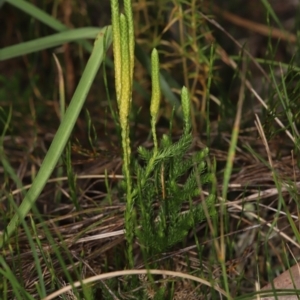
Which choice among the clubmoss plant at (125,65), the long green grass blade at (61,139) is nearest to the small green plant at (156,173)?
the clubmoss plant at (125,65)

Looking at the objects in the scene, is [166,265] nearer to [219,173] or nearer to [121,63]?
[219,173]

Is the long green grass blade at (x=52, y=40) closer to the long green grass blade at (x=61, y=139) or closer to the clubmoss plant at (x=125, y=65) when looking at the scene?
the long green grass blade at (x=61, y=139)

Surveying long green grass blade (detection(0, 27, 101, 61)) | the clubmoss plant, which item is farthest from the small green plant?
long green grass blade (detection(0, 27, 101, 61))

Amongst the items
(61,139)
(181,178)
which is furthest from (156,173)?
(181,178)

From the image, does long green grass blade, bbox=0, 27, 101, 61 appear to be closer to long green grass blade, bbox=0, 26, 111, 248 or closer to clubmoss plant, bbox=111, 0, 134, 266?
long green grass blade, bbox=0, 26, 111, 248

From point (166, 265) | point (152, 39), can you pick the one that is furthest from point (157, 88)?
point (152, 39)

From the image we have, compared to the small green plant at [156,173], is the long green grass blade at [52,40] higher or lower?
higher

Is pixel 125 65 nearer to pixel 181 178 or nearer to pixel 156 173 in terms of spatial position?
pixel 156 173

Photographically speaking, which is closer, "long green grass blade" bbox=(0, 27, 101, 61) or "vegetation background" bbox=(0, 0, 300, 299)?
"vegetation background" bbox=(0, 0, 300, 299)
